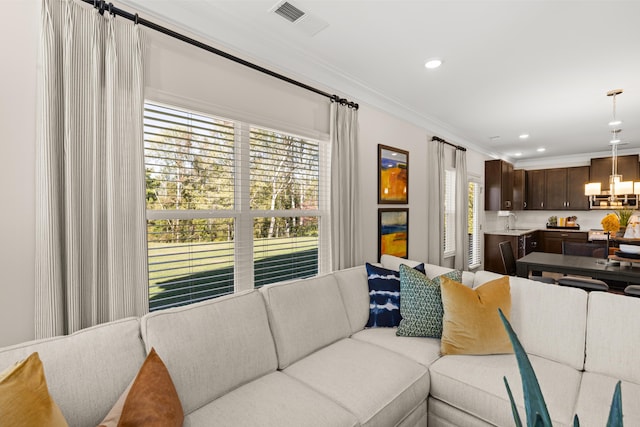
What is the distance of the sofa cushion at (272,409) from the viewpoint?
133 centimetres

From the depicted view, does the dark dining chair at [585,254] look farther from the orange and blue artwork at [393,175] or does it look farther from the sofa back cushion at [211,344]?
the sofa back cushion at [211,344]

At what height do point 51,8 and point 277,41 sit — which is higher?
point 277,41

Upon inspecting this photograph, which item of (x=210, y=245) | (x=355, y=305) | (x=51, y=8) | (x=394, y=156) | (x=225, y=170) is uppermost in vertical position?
(x=51, y=8)

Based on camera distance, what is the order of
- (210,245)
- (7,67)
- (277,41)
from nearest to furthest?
(7,67), (210,245), (277,41)

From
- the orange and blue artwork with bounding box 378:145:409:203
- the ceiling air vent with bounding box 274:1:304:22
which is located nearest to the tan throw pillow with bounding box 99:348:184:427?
the ceiling air vent with bounding box 274:1:304:22

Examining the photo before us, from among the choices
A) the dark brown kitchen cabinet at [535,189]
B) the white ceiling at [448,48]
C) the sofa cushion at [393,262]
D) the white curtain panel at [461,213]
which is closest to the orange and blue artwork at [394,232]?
the sofa cushion at [393,262]

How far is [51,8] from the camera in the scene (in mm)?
1430

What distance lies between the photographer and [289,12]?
1958 millimetres

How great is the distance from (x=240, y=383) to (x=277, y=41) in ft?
7.49

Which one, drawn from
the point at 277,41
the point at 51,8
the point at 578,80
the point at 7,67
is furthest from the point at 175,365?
the point at 578,80

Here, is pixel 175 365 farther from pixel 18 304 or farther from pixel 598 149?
pixel 598 149

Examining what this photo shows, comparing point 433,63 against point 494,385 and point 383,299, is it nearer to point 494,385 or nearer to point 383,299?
point 383,299

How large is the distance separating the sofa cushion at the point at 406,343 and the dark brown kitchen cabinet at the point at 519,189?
19.8 ft

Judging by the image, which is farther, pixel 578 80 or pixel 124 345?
pixel 578 80
